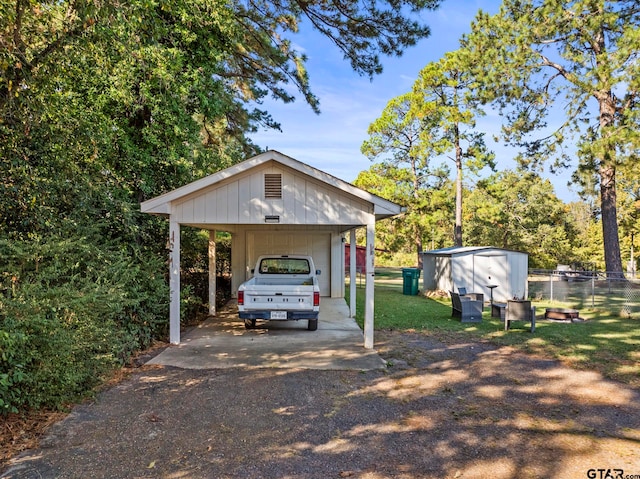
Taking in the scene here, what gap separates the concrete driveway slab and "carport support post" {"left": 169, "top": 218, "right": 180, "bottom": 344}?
11.3 inches

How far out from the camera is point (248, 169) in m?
6.87

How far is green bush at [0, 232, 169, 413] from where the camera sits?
3.48m

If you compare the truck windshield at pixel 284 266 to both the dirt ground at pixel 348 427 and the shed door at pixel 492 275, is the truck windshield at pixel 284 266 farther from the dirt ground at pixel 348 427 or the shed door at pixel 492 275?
the shed door at pixel 492 275

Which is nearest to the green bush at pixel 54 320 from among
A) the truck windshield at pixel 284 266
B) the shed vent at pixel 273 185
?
the shed vent at pixel 273 185

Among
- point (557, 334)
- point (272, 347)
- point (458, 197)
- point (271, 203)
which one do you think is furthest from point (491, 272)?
point (271, 203)

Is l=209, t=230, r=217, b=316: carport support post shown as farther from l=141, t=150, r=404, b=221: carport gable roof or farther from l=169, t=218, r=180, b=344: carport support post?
l=141, t=150, r=404, b=221: carport gable roof

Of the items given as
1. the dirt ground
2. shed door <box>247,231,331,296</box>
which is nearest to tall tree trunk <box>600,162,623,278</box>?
shed door <box>247,231,331,296</box>

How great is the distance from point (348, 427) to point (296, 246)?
996cm

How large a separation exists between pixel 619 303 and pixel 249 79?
14.7 meters

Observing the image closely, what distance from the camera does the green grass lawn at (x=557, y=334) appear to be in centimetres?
629

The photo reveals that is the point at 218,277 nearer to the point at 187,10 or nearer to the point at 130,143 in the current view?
the point at 130,143

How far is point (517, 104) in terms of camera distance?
1761cm

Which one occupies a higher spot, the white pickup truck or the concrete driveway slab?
the white pickup truck

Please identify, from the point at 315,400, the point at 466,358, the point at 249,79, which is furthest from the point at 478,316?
the point at 249,79
